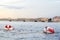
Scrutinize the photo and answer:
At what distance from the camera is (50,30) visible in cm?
1161

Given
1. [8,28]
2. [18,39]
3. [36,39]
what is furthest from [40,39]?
[8,28]

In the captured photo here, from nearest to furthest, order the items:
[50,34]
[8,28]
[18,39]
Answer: [18,39] → [50,34] → [8,28]

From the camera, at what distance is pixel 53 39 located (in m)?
9.41

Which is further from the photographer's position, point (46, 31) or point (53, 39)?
point (46, 31)

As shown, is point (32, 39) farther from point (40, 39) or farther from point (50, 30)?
point (50, 30)

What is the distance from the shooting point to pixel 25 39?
9195 mm

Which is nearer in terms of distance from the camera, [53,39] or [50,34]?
[53,39]

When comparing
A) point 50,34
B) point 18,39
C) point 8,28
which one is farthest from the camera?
point 8,28

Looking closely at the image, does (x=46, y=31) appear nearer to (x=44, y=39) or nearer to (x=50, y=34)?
(x=50, y=34)

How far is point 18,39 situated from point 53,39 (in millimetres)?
1545

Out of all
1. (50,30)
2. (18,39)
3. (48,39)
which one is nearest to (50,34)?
(50,30)

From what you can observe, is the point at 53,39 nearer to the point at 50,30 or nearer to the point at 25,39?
the point at 25,39

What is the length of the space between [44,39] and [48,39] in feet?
0.63

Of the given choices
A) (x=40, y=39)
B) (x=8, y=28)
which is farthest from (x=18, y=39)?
(x=8, y=28)
